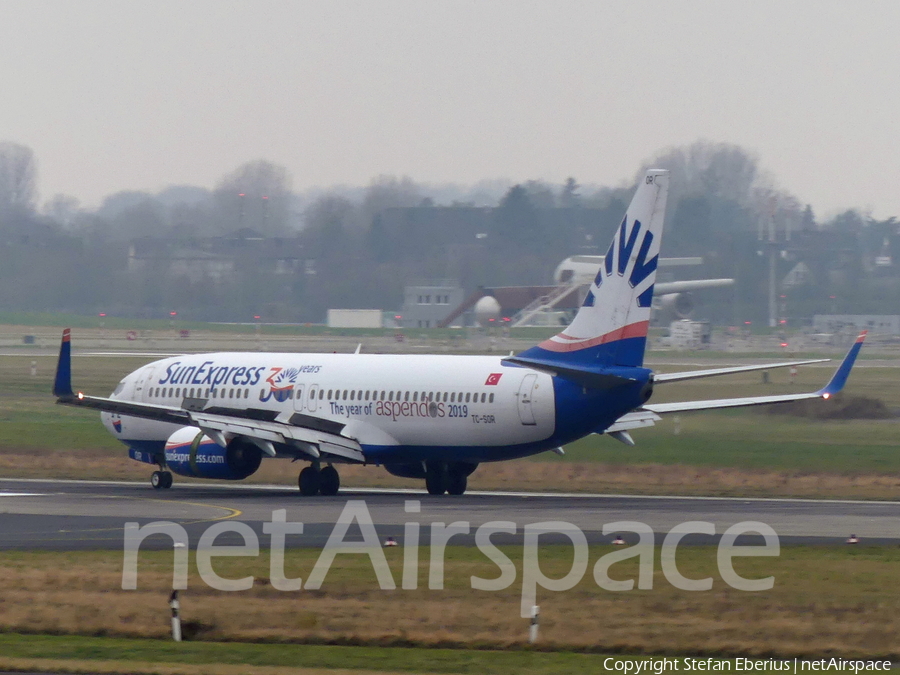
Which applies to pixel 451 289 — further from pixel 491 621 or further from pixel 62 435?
pixel 491 621

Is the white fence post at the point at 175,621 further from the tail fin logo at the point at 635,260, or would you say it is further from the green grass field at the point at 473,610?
the tail fin logo at the point at 635,260

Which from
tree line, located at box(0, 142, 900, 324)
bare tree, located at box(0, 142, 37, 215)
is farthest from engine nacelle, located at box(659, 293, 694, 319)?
bare tree, located at box(0, 142, 37, 215)

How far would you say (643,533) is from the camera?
2948cm

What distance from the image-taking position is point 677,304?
10944 centimetres

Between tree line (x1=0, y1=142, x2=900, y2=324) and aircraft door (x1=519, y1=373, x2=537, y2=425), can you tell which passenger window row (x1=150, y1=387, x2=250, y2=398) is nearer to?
aircraft door (x1=519, y1=373, x2=537, y2=425)

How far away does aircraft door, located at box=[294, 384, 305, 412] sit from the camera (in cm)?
4291

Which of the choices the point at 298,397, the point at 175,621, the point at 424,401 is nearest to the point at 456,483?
the point at 424,401

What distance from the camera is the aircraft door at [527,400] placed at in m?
38.2

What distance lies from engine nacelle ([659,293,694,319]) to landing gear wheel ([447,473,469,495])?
6874 cm

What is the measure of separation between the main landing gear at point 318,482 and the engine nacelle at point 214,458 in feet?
4.53

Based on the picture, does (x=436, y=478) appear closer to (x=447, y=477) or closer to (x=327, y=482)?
(x=447, y=477)

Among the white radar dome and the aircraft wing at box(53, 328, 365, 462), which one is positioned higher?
the white radar dome

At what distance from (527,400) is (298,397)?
7.97 metres

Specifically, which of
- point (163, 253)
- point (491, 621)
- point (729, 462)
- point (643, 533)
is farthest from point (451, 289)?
point (491, 621)
